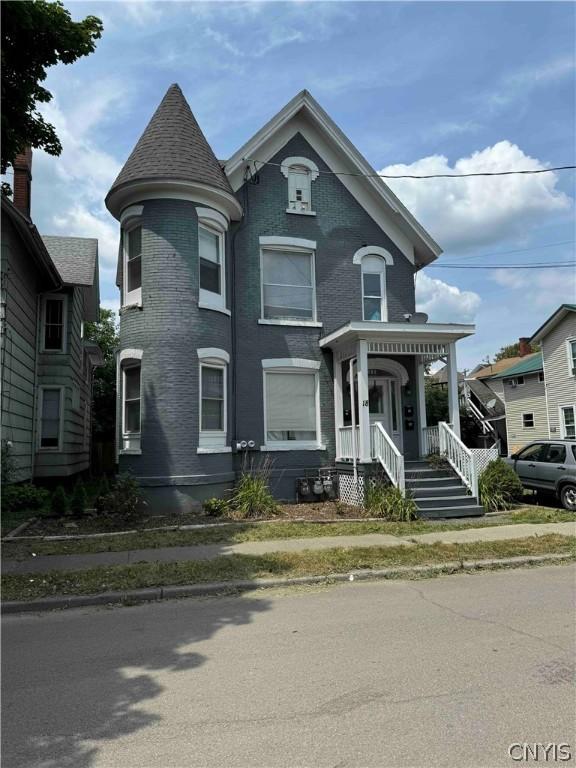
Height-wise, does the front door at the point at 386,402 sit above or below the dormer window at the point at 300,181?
below

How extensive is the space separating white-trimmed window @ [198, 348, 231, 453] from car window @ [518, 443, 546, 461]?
7.77 metres

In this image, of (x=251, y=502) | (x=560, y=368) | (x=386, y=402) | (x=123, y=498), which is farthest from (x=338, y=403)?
(x=560, y=368)

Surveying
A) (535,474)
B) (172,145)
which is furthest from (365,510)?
(172,145)

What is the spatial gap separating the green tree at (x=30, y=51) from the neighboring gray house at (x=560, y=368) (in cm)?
2469

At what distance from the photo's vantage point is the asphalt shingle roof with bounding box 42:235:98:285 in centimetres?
1741

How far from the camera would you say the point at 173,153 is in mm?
13484

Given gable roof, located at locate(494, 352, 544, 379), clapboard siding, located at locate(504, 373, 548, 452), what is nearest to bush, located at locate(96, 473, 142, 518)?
clapboard siding, located at locate(504, 373, 548, 452)

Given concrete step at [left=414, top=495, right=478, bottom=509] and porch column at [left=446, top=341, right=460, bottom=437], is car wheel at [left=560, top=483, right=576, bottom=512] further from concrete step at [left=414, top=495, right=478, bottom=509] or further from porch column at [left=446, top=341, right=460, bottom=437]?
porch column at [left=446, top=341, right=460, bottom=437]

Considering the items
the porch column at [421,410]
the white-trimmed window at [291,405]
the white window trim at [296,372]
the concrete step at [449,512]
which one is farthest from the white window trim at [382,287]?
the concrete step at [449,512]

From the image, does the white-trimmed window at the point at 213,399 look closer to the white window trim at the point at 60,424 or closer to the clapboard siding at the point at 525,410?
the white window trim at the point at 60,424

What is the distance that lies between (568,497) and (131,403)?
1043 centimetres

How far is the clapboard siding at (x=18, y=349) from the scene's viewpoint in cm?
1323

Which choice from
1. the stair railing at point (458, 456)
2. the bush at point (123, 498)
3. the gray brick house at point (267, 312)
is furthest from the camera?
the gray brick house at point (267, 312)

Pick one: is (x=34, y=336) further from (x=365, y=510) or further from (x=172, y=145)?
(x=365, y=510)
